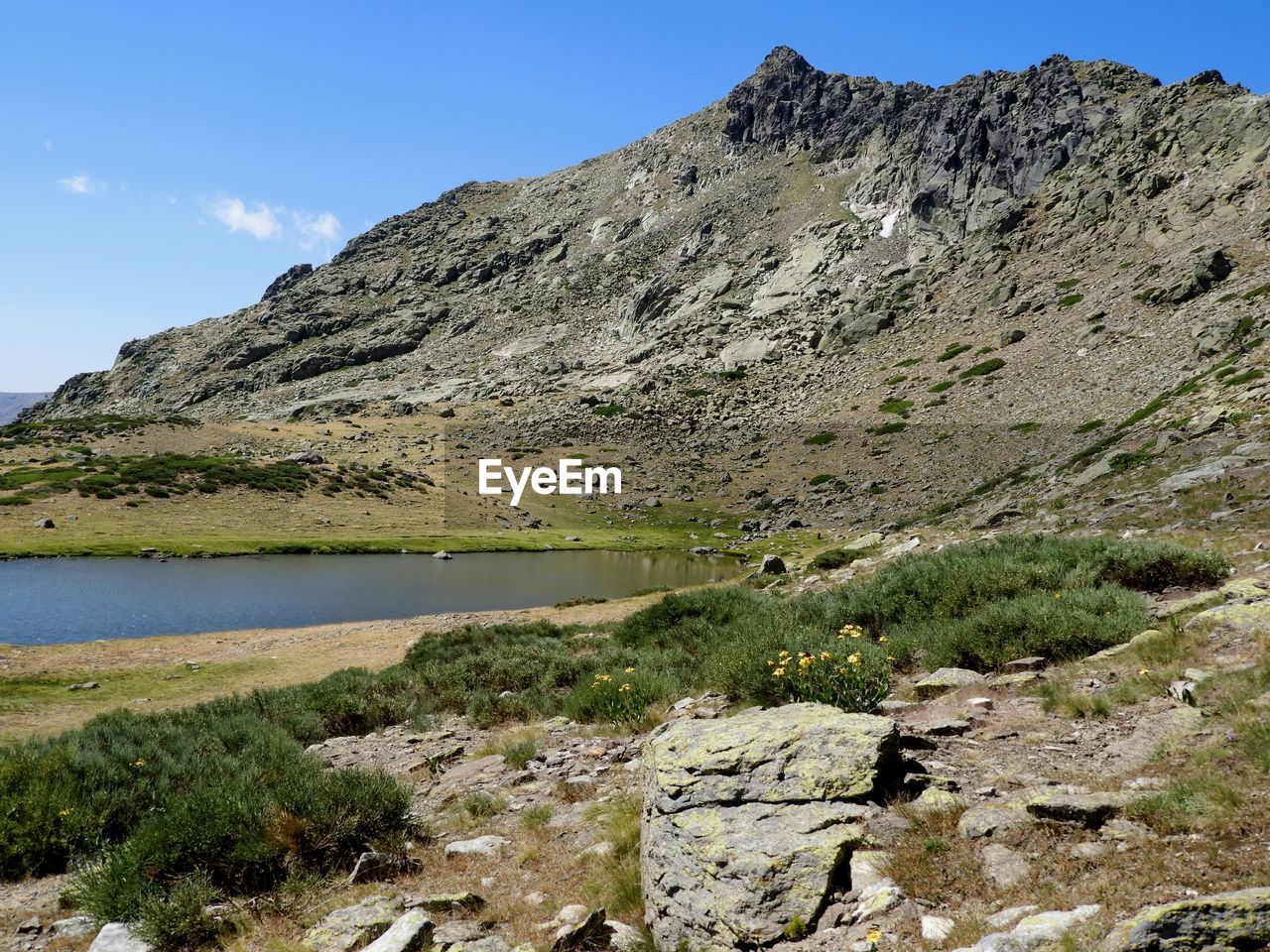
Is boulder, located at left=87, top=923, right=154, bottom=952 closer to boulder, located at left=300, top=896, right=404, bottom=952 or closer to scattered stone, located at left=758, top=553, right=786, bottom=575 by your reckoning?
boulder, located at left=300, top=896, right=404, bottom=952

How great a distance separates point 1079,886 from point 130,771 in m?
12.6

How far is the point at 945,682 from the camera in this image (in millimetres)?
9930

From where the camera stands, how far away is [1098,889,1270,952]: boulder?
3.61 m

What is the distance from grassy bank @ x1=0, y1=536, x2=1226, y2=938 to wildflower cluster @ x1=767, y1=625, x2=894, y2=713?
30mm

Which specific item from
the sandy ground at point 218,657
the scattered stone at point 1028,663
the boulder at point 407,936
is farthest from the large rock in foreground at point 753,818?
the sandy ground at point 218,657

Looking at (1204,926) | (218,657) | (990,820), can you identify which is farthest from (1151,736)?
(218,657)

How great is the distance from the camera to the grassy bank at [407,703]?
307 inches

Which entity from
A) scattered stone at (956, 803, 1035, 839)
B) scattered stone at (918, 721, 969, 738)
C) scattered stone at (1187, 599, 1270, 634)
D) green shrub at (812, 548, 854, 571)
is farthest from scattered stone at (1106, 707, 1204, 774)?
green shrub at (812, 548, 854, 571)

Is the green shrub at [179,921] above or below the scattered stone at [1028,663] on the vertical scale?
below

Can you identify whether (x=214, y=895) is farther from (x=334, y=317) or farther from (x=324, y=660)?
(x=334, y=317)

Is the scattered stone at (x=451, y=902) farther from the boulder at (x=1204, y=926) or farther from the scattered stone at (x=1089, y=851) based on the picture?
the boulder at (x=1204, y=926)

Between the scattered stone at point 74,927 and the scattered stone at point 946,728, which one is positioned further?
the scattered stone at point 946,728

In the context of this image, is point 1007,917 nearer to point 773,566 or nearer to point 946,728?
point 946,728

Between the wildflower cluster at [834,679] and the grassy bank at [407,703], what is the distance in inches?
1.2
